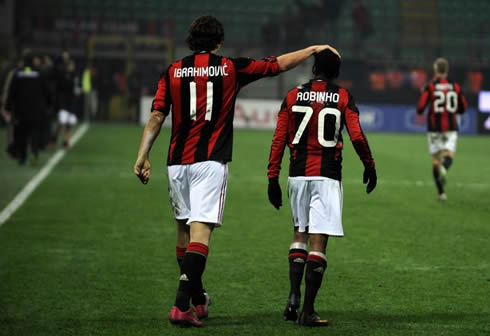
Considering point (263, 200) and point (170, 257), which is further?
point (263, 200)

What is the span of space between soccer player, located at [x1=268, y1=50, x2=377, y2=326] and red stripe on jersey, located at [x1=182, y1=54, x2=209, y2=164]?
51 centimetres

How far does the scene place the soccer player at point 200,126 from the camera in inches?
222

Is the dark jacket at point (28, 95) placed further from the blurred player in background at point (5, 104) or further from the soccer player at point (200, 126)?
the soccer player at point (200, 126)

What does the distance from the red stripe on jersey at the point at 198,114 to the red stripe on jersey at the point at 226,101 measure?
9 cm

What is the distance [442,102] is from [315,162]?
8099 mm

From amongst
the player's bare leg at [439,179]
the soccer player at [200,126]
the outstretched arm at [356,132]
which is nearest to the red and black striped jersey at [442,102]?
the player's bare leg at [439,179]

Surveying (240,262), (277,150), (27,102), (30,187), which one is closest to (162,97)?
(277,150)

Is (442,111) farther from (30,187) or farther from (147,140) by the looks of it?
(147,140)

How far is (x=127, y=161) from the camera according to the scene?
19.3 metres

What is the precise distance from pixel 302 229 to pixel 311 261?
0.26 metres

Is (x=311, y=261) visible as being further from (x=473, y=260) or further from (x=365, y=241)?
(x=365, y=241)

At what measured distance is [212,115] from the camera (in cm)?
571

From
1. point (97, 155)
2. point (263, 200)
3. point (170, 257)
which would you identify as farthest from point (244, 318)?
point (97, 155)

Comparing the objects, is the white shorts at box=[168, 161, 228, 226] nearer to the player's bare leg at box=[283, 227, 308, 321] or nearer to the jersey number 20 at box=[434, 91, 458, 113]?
the player's bare leg at box=[283, 227, 308, 321]
